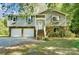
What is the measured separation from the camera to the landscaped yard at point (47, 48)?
1501mm

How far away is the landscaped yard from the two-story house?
0.29ft

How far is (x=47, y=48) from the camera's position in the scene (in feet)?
4.95

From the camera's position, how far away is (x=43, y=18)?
1.53m

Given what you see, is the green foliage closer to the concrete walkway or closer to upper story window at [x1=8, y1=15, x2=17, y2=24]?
the concrete walkway

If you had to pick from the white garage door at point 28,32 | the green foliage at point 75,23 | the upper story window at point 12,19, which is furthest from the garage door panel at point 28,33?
the green foliage at point 75,23

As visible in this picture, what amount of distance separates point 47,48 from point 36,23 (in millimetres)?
227

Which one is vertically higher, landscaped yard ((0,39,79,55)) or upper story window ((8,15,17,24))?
upper story window ((8,15,17,24))

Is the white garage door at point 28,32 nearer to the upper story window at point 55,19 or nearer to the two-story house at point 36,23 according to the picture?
the two-story house at point 36,23

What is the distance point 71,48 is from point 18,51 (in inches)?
17.2

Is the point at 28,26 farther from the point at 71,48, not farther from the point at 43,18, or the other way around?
the point at 71,48

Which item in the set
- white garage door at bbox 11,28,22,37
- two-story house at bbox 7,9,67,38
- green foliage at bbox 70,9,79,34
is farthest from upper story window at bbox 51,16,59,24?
white garage door at bbox 11,28,22,37

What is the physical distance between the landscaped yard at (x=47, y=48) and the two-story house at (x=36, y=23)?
0.09 metres

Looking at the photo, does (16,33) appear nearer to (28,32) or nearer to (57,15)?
(28,32)

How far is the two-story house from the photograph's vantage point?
1516 millimetres
